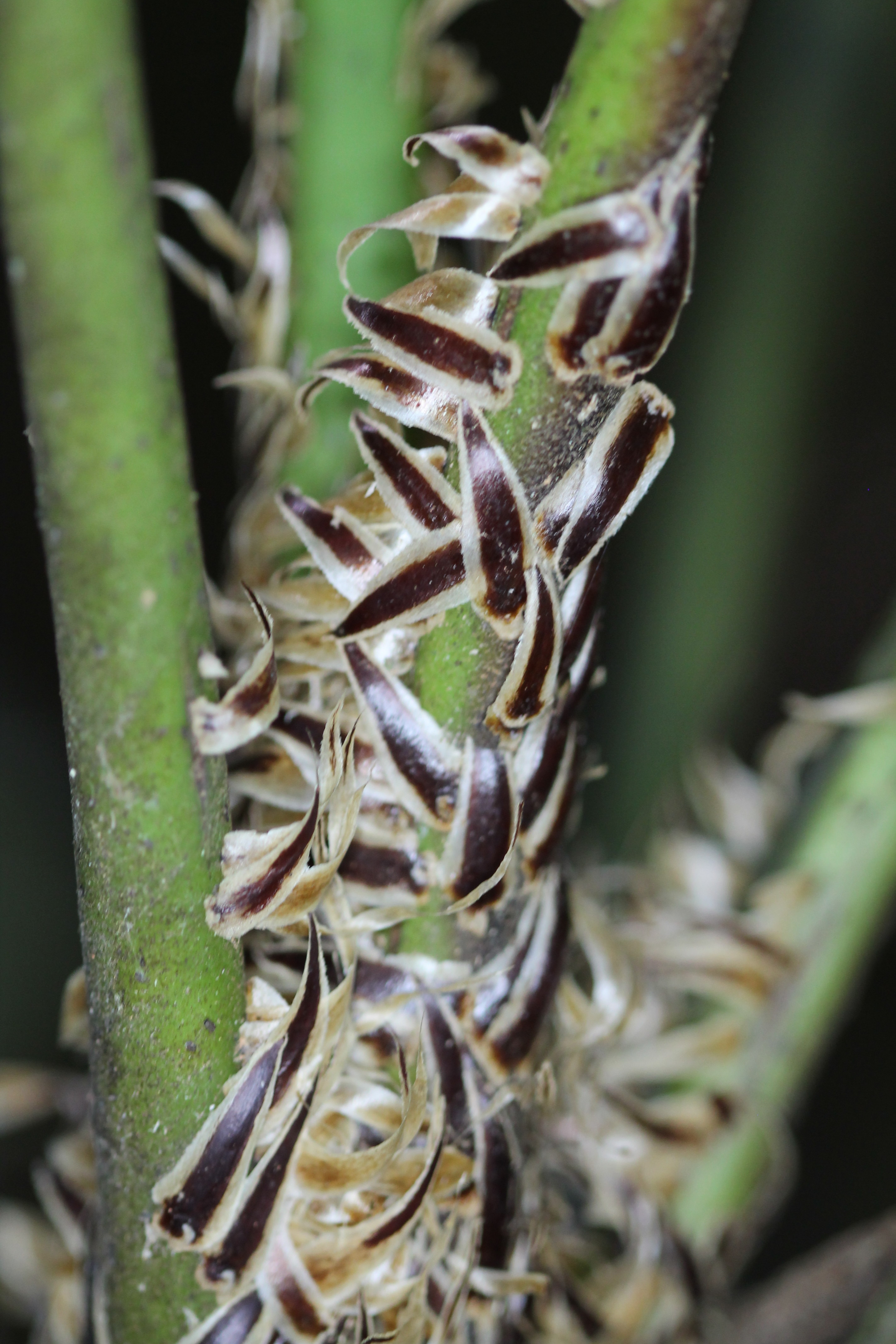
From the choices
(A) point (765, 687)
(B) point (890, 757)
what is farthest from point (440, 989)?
(A) point (765, 687)

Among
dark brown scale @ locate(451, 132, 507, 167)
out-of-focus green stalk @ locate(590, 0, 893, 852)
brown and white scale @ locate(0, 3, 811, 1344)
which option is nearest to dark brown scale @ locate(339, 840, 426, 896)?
brown and white scale @ locate(0, 3, 811, 1344)

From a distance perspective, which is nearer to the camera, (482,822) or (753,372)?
(482,822)

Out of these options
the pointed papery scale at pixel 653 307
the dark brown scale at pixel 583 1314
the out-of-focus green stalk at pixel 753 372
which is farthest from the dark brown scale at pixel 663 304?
the out-of-focus green stalk at pixel 753 372

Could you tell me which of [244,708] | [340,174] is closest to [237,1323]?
[244,708]

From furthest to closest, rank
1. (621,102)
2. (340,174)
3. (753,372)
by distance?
(753,372) < (340,174) < (621,102)

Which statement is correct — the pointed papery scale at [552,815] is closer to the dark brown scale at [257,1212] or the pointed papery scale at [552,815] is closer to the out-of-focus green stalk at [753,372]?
the dark brown scale at [257,1212]

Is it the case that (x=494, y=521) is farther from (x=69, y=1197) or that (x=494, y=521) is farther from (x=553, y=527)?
(x=69, y=1197)

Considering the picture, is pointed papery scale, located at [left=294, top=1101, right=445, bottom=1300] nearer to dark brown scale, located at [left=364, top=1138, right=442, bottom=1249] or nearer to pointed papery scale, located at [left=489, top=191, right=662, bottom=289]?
dark brown scale, located at [left=364, top=1138, right=442, bottom=1249]

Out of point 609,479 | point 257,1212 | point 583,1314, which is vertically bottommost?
point 583,1314
